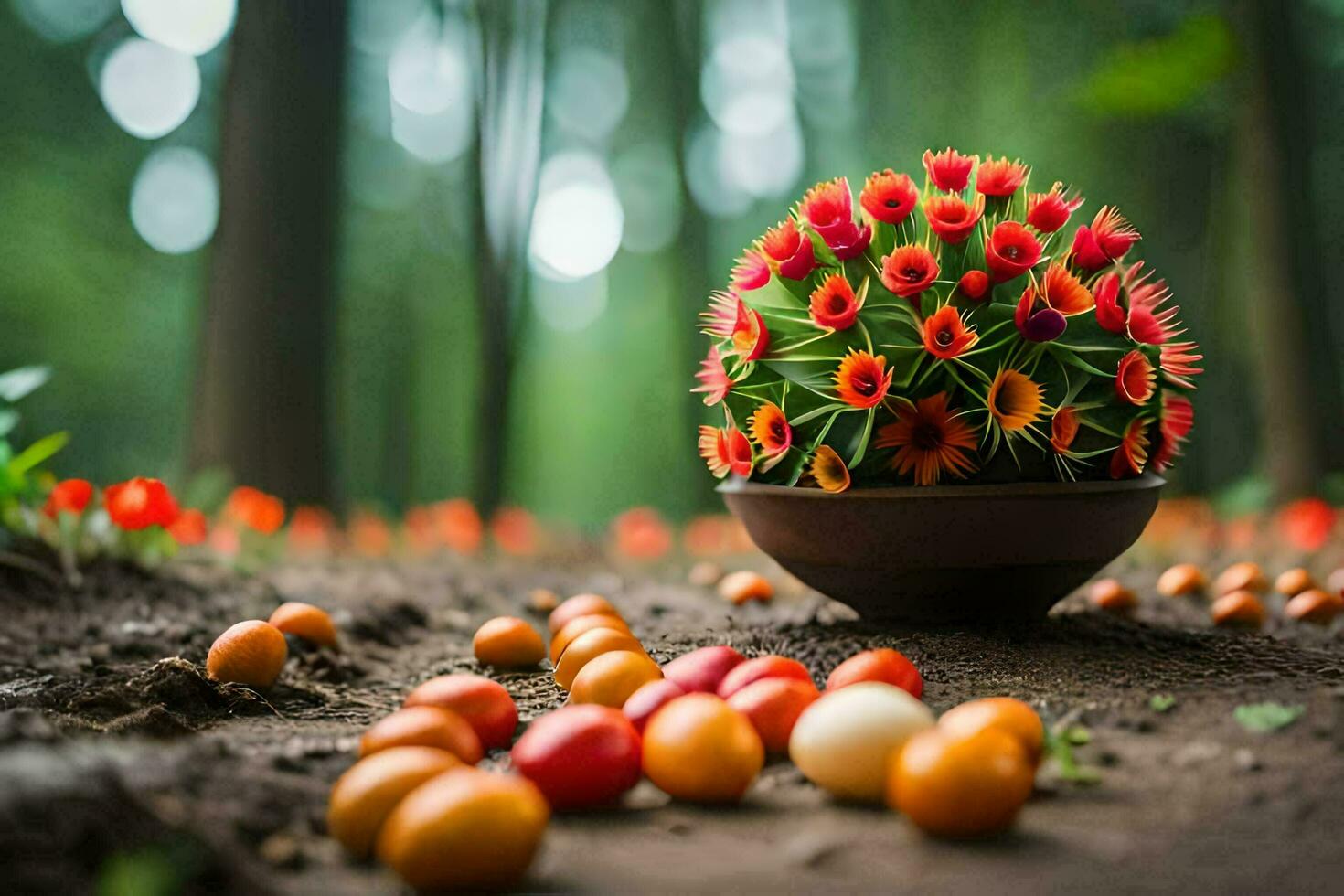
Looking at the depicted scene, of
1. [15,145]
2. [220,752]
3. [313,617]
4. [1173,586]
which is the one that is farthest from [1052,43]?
[15,145]

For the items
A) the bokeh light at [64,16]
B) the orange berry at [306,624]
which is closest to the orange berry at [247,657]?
the orange berry at [306,624]

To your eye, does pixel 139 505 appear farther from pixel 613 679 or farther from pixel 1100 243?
pixel 1100 243

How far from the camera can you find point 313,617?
2938 millimetres

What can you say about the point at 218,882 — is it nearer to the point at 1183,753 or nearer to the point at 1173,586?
the point at 1183,753

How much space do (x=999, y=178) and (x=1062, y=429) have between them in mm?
691

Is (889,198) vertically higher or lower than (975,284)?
higher

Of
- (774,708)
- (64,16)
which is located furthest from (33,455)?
(64,16)

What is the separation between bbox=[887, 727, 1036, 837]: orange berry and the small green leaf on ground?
589 mm

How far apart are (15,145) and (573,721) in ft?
53.9

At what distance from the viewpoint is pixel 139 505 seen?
3.51 meters

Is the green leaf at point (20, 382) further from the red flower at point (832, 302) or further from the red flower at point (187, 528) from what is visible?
the red flower at point (832, 302)

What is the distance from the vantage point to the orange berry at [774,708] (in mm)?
1905

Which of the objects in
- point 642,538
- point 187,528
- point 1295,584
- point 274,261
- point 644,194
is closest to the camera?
point 1295,584

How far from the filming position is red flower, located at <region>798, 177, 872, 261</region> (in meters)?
2.63
